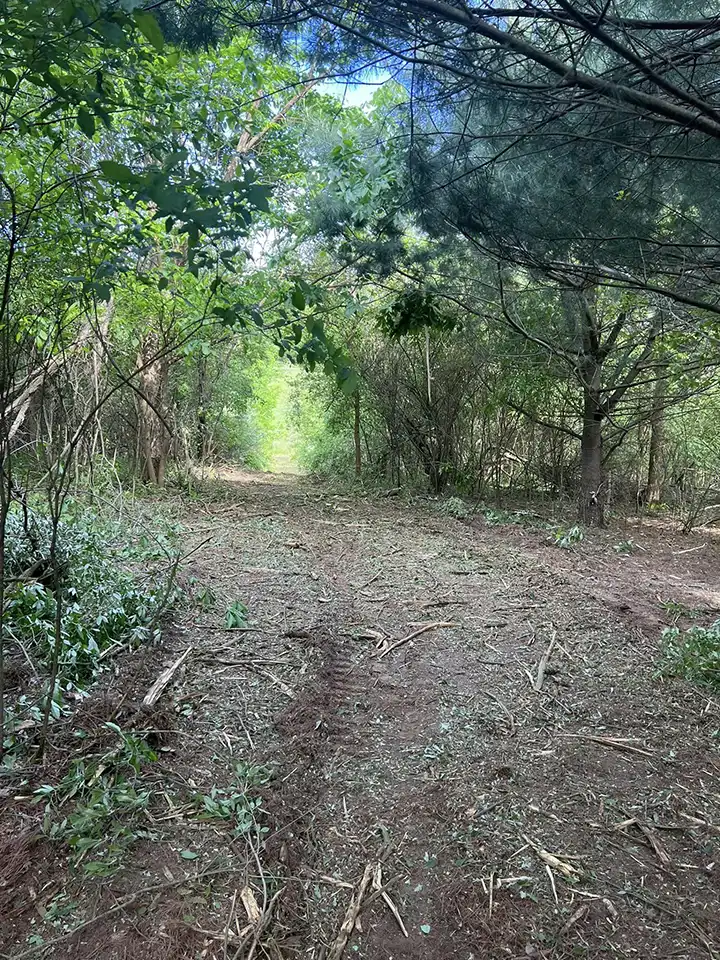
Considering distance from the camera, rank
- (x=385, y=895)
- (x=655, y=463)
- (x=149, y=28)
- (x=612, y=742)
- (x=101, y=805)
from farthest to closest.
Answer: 1. (x=655, y=463)
2. (x=612, y=742)
3. (x=101, y=805)
4. (x=385, y=895)
5. (x=149, y=28)

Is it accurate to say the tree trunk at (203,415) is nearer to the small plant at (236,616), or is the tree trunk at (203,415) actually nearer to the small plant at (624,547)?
the small plant at (236,616)

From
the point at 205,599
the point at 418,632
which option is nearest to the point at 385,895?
the point at 418,632

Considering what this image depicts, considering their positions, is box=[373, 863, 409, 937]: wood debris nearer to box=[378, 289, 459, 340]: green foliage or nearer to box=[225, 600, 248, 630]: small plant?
box=[225, 600, 248, 630]: small plant

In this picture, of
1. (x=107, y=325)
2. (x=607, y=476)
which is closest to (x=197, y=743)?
(x=107, y=325)

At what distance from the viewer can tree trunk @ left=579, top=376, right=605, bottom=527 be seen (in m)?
5.79

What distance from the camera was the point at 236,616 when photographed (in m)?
2.96

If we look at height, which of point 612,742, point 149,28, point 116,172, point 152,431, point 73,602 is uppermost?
point 149,28

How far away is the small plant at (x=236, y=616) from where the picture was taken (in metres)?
2.90

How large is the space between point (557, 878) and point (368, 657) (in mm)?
1391

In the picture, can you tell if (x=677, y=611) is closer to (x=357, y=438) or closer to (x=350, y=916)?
(x=350, y=916)

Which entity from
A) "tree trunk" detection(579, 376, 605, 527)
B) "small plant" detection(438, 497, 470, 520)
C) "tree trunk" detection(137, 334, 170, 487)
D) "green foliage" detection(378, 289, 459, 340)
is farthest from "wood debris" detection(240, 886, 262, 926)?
"tree trunk" detection(137, 334, 170, 487)

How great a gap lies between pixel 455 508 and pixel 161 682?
15.2 ft

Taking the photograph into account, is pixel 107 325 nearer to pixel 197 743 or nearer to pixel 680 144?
pixel 197 743

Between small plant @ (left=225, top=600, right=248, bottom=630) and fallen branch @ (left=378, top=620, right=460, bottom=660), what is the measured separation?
0.76 m
